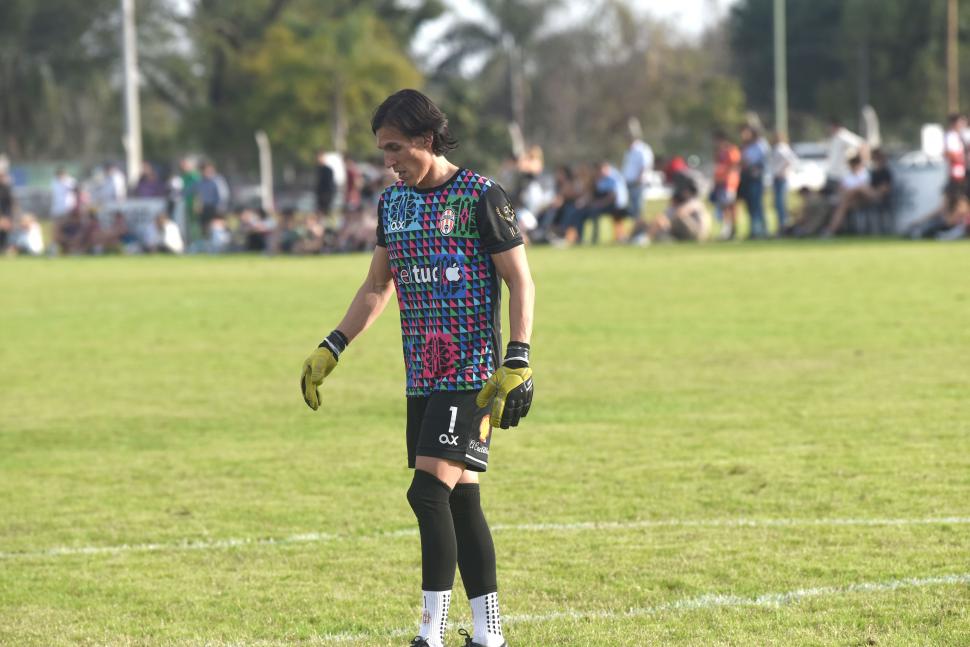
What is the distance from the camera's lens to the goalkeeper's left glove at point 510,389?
5375 mm

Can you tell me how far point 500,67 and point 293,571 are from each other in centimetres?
8710

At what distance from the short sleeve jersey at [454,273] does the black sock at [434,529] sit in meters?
0.35

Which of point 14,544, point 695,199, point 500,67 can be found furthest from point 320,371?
point 500,67

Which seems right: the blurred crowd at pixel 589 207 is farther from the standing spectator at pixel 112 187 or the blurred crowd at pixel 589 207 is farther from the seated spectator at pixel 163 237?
the standing spectator at pixel 112 187

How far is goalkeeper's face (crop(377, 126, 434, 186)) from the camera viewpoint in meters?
5.50

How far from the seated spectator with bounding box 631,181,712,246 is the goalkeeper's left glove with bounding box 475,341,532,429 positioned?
25.2 metres

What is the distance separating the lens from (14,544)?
25.6 ft

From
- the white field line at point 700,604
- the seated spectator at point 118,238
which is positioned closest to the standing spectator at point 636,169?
→ the seated spectator at point 118,238

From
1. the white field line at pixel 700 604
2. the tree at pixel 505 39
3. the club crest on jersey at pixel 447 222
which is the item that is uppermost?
the tree at pixel 505 39

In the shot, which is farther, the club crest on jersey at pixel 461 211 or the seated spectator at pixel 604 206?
the seated spectator at pixel 604 206

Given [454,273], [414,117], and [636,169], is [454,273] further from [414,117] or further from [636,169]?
[636,169]

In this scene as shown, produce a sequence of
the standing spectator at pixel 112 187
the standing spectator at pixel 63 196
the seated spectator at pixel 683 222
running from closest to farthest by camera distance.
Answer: the seated spectator at pixel 683 222
the standing spectator at pixel 63 196
the standing spectator at pixel 112 187

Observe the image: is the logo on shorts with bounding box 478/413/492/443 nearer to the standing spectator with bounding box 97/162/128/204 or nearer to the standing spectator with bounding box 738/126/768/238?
the standing spectator with bounding box 738/126/768/238

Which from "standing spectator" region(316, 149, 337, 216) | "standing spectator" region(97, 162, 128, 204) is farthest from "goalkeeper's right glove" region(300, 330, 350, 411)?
"standing spectator" region(97, 162, 128, 204)
